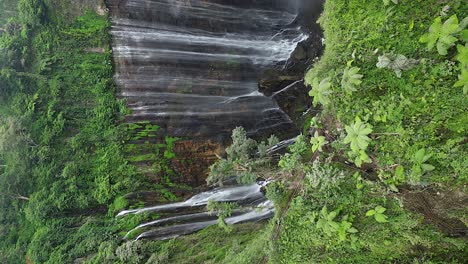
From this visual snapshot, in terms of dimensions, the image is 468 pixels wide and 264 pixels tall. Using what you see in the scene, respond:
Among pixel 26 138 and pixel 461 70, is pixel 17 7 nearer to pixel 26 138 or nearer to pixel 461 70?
pixel 26 138

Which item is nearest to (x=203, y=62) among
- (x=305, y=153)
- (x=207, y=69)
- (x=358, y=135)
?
(x=207, y=69)

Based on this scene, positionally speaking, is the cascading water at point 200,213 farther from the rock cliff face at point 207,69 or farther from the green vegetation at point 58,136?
the rock cliff face at point 207,69

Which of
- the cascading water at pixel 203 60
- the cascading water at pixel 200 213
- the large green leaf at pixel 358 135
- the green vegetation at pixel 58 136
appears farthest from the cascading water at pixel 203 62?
the large green leaf at pixel 358 135

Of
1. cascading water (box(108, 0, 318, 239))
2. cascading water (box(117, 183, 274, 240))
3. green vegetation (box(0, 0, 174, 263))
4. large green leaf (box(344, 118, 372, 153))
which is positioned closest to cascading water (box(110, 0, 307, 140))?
cascading water (box(108, 0, 318, 239))

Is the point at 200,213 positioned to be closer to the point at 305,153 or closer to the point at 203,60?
the point at 305,153

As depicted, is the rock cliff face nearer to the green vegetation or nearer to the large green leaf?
the green vegetation
